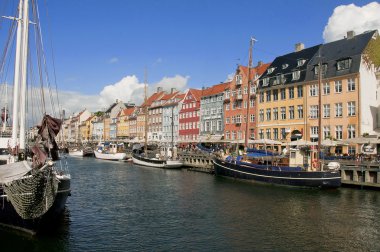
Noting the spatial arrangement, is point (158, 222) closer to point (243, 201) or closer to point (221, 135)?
point (243, 201)

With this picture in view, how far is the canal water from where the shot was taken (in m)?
19.3

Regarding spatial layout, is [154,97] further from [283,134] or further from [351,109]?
[351,109]

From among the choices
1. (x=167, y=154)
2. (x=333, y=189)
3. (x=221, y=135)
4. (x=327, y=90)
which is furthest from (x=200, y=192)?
(x=221, y=135)

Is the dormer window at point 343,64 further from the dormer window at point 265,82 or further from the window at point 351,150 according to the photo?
the dormer window at point 265,82

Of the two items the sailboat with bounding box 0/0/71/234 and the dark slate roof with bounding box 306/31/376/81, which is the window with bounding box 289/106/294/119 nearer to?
the dark slate roof with bounding box 306/31/376/81

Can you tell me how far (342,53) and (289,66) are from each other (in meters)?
10.1

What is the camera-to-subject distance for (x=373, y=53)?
52062 millimetres

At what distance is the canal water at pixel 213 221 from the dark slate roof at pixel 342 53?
904 inches

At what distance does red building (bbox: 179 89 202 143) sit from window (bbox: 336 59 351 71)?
40251 millimetres

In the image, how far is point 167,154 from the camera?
7088 cm

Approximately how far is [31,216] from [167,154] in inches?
2033

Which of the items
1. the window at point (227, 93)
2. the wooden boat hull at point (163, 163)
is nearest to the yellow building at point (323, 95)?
the window at point (227, 93)

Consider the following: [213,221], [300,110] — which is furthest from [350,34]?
[213,221]

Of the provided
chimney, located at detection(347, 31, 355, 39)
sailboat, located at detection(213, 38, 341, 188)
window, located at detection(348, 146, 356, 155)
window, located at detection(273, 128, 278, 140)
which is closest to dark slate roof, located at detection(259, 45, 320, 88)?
chimney, located at detection(347, 31, 355, 39)
